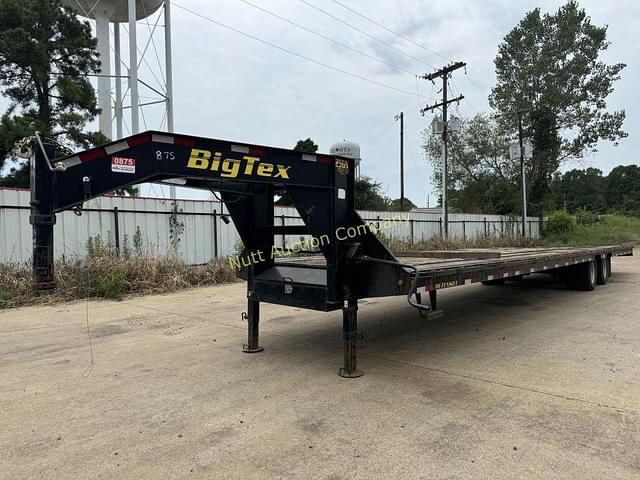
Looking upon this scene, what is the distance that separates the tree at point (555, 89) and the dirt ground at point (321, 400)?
32.0 m

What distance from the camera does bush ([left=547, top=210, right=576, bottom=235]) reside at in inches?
1307

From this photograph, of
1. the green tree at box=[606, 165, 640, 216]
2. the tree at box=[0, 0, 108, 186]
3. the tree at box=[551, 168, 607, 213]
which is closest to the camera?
the tree at box=[0, 0, 108, 186]

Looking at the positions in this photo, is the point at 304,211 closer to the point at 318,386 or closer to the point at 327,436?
the point at 318,386

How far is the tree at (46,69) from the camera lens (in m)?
17.5

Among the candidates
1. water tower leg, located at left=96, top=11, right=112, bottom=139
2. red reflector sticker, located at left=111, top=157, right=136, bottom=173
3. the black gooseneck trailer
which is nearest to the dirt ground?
the black gooseneck trailer

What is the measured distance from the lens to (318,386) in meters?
4.43

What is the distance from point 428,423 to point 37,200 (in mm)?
3289

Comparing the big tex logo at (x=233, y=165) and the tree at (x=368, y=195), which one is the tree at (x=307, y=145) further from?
the big tex logo at (x=233, y=165)

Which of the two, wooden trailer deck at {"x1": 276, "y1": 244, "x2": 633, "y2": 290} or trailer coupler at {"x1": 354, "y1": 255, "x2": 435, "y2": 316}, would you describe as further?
wooden trailer deck at {"x1": 276, "y1": 244, "x2": 633, "y2": 290}

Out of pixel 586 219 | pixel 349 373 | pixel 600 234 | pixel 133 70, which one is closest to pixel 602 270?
pixel 349 373

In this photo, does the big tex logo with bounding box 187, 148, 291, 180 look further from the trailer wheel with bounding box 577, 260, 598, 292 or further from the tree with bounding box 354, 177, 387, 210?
the tree with bounding box 354, 177, 387, 210

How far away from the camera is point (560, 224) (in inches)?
1313

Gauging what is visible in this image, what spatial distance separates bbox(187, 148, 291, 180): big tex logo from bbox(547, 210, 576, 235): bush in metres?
33.3

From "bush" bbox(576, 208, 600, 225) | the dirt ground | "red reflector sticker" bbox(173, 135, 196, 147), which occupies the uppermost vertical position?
"bush" bbox(576, 208, 600, 225)
